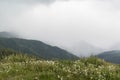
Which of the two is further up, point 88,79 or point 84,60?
point 84,60

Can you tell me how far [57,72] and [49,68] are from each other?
0.86 meters

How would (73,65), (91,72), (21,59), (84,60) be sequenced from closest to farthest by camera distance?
1. (91,72)
2. (73,65)
3. (84,60)
4. (21,59)

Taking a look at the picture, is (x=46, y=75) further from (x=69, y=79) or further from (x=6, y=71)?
(x=6, y=71)

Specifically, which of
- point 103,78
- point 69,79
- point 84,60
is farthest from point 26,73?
point 84,60

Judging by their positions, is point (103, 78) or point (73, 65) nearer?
point (103, 78)

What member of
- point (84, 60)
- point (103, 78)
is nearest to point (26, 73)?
point (103, 78)

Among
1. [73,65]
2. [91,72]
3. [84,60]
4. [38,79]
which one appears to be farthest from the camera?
[84,60]

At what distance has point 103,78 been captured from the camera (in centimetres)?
1546

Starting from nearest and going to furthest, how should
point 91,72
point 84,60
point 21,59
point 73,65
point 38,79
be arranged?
1. point 38,79
2. point 91,72
3. point 73,65
4. point 84,60
5. point 21,59

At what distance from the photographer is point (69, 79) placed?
49.9ft

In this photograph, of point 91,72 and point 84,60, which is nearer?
point 91,72

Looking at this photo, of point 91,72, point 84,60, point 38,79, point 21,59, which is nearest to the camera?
point 38,79

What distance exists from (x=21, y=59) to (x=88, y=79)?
7968 mm

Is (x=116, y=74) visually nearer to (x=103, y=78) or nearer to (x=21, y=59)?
(x=103, y=78)
